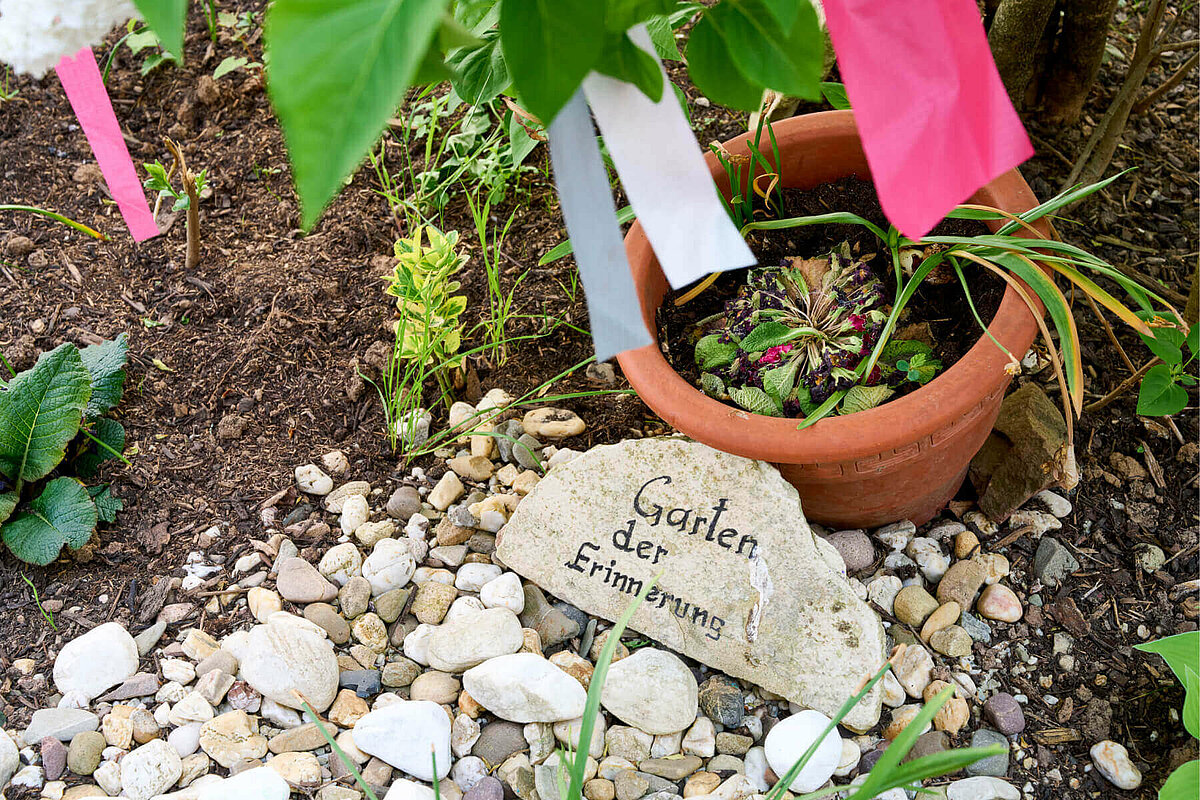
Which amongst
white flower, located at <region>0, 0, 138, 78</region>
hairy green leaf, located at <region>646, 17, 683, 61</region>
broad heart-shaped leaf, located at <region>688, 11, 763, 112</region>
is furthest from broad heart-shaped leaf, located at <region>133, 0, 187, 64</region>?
hairy green leaf, located at <region>646, 17, 683, 61</region>

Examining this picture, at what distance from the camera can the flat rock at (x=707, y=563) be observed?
44.6 inches

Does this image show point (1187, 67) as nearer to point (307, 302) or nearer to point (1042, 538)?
point (1042, 538)

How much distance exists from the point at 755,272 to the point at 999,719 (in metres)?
0.64

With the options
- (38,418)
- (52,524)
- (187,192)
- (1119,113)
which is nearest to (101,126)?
(187,192)

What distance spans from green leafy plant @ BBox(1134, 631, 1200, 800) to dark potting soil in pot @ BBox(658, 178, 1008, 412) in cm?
40

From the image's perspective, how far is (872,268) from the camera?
4.40 feet

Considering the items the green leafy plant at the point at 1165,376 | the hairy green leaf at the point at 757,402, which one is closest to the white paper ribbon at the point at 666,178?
the hairy green leaf at the point at 757,402

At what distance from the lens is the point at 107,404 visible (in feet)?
4.72

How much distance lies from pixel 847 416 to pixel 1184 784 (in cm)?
48

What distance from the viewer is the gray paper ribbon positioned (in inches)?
24.8

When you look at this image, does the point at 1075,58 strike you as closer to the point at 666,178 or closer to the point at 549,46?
the point at 666,178

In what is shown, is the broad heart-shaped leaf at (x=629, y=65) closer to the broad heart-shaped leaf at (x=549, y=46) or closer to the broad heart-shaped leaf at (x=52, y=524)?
the broad heart-shaped leaf at (x=549, y=46)

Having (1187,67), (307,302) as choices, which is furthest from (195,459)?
(1187,67)

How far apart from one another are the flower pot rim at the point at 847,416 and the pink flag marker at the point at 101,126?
71 centimetres
